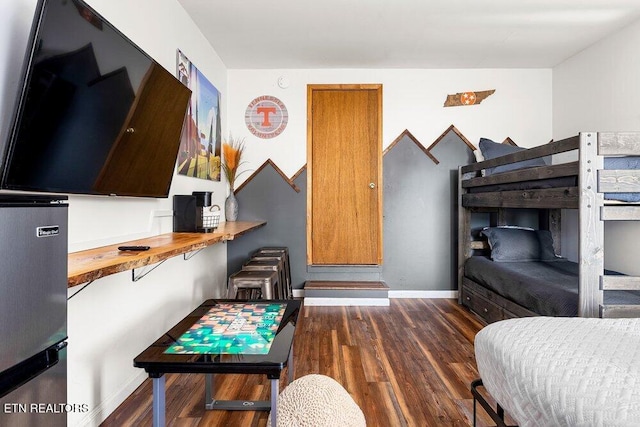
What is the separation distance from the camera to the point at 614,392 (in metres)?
0.92

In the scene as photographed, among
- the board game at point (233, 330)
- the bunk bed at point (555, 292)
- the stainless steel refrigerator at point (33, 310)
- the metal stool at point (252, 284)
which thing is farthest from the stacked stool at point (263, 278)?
the stainless steel refrigerator at point (33, 310)

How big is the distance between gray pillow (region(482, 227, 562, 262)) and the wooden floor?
0.68 m

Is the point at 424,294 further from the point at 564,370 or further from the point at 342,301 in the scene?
the point at 564,370

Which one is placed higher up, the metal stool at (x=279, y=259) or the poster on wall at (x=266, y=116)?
the poster on wall at (x=266, y=116)

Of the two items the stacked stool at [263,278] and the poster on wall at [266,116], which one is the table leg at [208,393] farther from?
the poster on wall at [266,116]

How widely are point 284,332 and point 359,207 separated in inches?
110

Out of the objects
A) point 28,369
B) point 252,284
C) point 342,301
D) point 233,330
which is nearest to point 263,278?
point 252,284

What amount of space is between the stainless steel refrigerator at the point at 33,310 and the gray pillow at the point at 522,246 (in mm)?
3501

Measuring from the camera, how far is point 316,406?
1.23 metres

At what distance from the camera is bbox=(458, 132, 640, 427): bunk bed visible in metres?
1.00

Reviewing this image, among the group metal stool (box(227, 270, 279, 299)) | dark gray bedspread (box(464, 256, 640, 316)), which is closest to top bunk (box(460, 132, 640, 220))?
dark gray bedspread (box(464, 256, 640, 316))

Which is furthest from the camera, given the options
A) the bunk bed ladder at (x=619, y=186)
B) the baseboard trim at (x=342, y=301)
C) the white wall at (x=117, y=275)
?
the baseboard trim at (x=342, y=301)

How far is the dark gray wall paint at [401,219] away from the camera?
420 centimetres

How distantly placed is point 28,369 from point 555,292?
2.76 m
